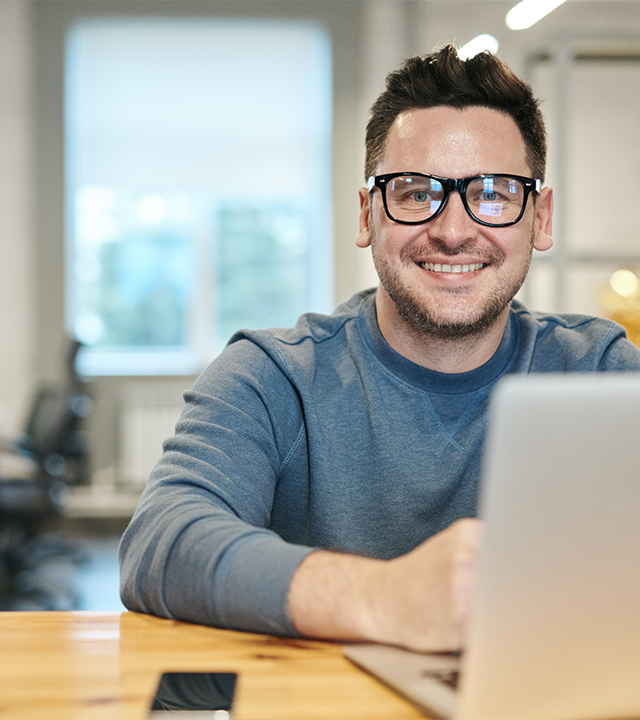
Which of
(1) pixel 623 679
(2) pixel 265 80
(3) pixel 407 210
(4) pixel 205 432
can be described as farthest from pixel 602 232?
(1) pixel 623 679

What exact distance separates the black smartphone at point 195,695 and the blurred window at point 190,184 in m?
Answer: 4.74

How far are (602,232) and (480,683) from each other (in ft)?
17.1

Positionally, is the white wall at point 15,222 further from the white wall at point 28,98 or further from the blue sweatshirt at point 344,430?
the blue sweatshirt at point 344,430

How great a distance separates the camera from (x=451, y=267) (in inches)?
47.9

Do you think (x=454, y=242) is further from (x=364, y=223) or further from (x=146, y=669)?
(x=146, y=669)

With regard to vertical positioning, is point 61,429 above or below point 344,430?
below

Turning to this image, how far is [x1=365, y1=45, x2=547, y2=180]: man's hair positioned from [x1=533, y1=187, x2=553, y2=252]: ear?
0.12ft

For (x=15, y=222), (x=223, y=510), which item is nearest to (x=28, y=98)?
(x=15, y=222)

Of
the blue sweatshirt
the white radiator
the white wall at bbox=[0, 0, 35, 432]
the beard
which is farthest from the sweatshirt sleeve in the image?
the white wall at bbox=[0, 0, 35, 432]

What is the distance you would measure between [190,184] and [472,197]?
4312 mm

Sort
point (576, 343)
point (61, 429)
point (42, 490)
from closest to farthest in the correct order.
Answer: point (576, 343) < point (42, 490) < point (61, 429)

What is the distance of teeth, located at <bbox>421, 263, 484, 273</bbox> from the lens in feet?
A: 3.99

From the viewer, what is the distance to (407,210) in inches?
47.9

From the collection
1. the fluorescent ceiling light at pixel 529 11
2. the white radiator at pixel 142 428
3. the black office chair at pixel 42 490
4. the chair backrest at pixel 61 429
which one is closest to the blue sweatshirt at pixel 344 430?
the fluorescent ceiling light at pixel 529 11
